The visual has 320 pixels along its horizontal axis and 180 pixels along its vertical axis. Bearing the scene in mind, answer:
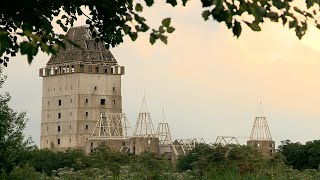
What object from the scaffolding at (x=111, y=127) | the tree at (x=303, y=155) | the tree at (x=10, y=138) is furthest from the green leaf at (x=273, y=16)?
the scaffolding at (x=111, y=127)

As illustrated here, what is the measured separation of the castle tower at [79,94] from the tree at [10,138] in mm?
137455

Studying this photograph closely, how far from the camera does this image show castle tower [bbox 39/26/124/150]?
6885 inches

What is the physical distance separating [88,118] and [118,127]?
233 inches

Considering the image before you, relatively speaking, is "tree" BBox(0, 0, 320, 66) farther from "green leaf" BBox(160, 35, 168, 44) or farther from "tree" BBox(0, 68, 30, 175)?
"tree" BBox(0, 68, 30, 175)

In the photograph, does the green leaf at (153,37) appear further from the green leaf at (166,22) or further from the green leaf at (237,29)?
the green leaf at (237,29)

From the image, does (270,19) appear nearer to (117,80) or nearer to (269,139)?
(269,139)

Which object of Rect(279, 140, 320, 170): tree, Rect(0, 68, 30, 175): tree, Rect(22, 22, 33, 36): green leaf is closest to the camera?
Rect(22, 22, 33, 36): green leaf

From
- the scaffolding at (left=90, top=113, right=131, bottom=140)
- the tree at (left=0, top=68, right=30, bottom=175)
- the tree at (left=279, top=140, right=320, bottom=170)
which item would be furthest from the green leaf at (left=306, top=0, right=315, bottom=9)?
the scaffolding at (left=90, top=113, right=131, bottom=140)

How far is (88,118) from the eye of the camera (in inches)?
6924

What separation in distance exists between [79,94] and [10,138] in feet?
467

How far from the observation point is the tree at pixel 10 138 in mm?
33031

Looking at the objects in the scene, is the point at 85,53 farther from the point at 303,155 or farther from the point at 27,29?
the point at 27,29

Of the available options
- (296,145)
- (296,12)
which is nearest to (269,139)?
(296,145)

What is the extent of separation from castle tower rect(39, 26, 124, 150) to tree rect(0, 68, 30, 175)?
13746 cm
